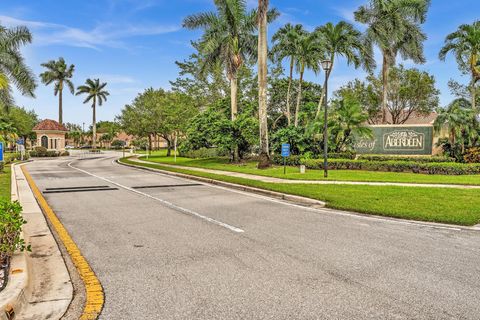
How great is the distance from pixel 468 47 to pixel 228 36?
19.3 metres

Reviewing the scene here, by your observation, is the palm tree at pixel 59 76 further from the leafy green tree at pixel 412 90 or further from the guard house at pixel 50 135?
the leafy green tree at pixel 412 90

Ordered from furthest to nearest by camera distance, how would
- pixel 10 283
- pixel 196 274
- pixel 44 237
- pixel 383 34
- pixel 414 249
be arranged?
pixel 383 34
pixel 44 237
pixel 414 249
pixel 196 274
pixel 10 283

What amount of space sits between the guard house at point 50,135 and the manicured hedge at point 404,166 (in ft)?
179

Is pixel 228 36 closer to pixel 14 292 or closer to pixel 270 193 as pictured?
pixel 270 193

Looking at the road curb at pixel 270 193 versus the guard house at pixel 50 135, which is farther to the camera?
the guard house at pixel 50 135

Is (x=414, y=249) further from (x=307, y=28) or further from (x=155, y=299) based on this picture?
(x=307, y=28)

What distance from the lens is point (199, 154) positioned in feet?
138

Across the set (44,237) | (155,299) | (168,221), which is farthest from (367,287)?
(44,237)

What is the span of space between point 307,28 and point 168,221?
2667cm

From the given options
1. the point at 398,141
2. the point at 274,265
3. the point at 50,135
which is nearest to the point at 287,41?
the point at 398,141

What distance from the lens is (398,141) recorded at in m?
26.0

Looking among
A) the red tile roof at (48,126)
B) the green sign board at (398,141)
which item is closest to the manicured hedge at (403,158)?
the green sign board at (398,141)

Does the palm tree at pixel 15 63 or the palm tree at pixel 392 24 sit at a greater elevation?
the palm tree at pixel 392 24

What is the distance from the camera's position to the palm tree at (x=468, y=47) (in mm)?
27484
